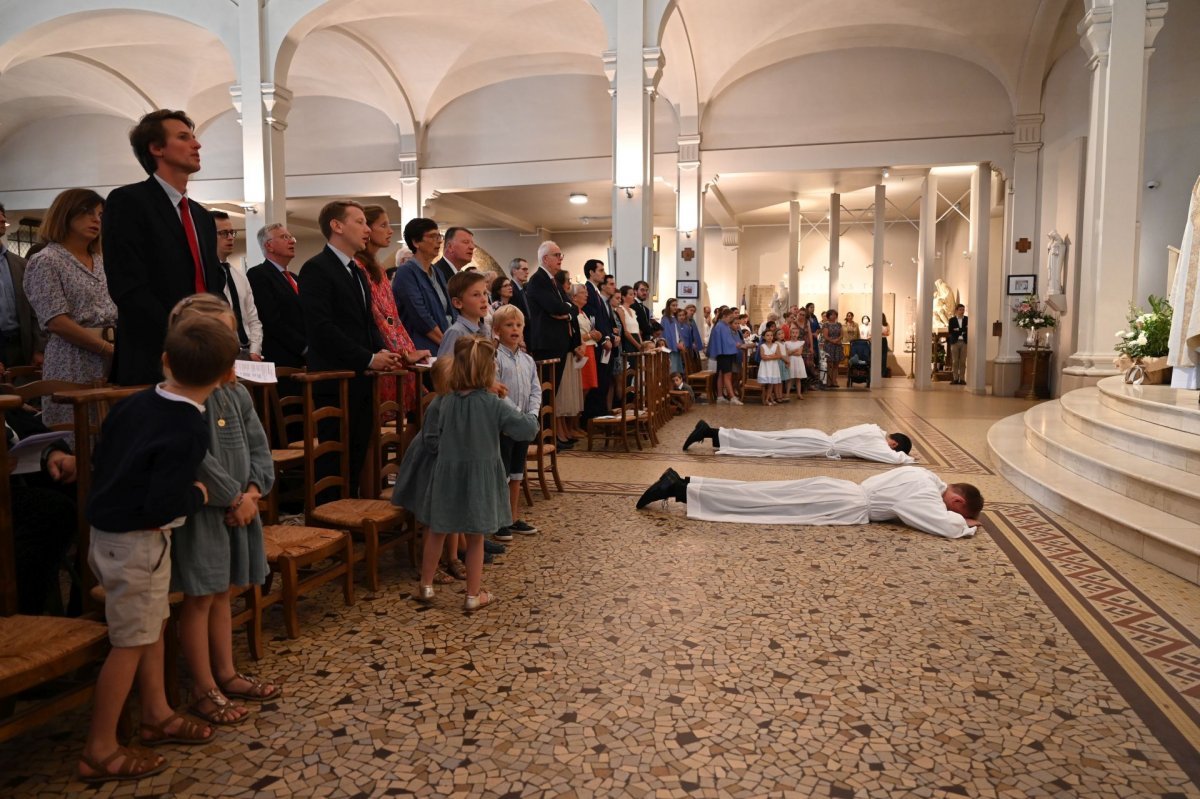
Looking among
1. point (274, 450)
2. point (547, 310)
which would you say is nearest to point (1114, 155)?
point (547, 310)

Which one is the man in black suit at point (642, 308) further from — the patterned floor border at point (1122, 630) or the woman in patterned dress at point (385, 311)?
the patterned floor border at point (1122, 630)

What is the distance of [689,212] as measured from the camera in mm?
12156

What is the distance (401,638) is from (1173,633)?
2.57 meters

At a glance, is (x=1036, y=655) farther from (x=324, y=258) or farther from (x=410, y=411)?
(x=324, y=258)

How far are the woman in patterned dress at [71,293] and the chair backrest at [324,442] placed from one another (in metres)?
0.76

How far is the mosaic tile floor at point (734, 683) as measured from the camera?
1.74 m

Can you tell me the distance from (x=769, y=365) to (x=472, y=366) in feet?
26.7

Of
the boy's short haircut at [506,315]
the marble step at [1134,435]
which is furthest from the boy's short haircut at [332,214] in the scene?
the marble step at [1134,435]

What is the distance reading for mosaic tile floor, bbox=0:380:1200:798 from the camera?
174cm

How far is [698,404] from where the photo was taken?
1060 centimetres

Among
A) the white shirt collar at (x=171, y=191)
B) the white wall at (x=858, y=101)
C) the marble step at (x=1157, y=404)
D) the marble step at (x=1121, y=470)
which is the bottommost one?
the marble step at (x=1121, y=470)

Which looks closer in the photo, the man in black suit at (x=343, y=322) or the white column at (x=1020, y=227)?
the man in black suit at (x=343, y=322)

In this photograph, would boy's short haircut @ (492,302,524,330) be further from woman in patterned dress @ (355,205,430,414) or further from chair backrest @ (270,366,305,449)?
chair backrest @ (270,366,305,449)

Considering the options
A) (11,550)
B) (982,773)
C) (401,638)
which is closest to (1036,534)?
(982,773)
